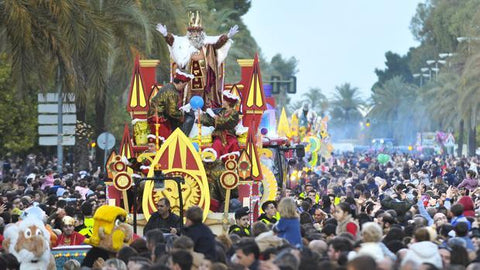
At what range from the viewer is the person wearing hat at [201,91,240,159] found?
21406 mm

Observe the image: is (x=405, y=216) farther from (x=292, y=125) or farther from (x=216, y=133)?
(x=292, y=125)

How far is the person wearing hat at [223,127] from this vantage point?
2141 cm

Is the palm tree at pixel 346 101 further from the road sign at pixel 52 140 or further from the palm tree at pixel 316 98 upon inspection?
the road sign at pixel 52 140

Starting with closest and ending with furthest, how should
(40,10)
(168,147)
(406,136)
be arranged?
(168,147)
(40,10)
(406,136)

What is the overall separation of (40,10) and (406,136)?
105 m

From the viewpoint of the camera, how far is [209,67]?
22.2 m

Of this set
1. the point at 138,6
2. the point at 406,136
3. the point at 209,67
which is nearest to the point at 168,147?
the point at 209,67

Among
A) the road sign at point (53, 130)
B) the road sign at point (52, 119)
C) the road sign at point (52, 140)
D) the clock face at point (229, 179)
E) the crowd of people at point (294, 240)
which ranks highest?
the road sign at point (52, 119)

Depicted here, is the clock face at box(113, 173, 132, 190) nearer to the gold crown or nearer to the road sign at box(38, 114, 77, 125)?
the gold crown

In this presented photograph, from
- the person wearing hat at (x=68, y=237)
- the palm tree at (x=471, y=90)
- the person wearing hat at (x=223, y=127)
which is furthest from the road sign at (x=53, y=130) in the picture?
the palm tree at (x=471, y=90)

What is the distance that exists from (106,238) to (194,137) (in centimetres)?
677

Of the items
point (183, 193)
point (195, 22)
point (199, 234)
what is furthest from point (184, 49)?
point (199, 234)

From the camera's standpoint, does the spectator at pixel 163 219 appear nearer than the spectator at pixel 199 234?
No

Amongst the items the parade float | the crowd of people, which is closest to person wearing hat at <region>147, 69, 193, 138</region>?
Result: the parade float
